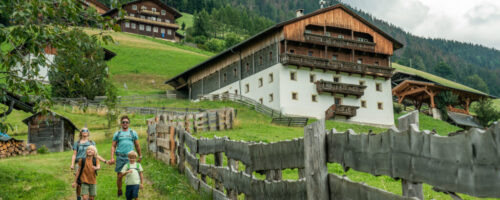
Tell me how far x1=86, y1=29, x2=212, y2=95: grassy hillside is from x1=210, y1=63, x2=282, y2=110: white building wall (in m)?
18.9

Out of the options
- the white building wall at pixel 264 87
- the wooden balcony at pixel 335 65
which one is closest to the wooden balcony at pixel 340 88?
the wooden balcony at pixel 335 65

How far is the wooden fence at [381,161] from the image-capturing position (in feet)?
9.14

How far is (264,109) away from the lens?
44.9 m

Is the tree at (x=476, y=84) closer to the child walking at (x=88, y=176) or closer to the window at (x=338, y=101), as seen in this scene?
the window at (x=338, y=101)

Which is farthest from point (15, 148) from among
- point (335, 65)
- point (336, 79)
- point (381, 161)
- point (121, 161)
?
point (336, 79)

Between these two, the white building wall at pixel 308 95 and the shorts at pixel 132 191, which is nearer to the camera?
the shorts at pixel 132 191

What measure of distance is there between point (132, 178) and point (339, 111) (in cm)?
3659

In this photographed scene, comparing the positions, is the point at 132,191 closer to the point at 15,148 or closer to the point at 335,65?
the point at 15,148

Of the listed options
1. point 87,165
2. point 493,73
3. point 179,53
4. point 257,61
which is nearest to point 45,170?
point 87,165

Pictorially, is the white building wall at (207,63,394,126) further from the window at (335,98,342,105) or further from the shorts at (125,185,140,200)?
the shorts at (125,185,140,200)

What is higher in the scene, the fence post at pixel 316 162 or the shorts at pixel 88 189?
the fence post at pixel 316 162

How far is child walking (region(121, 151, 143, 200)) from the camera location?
10.2 m

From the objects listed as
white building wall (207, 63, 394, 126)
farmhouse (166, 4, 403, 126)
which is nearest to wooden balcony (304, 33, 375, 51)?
farmhouse (166, 4, 403, 126)

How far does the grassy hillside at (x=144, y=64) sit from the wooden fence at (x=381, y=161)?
56998 millimetres
